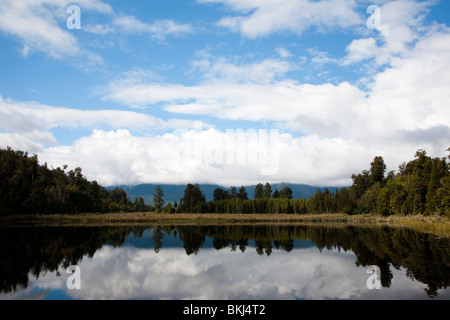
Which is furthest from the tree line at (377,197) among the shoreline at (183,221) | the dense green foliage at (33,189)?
the dense green foliage at (33,189)

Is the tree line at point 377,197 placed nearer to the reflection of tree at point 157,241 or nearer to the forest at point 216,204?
the forest at point 216,204

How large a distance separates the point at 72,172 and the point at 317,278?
96.9 meters

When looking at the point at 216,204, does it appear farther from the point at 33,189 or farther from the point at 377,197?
the point at 33,189

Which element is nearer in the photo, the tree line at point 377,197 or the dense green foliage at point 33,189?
the tree line at point 377,197

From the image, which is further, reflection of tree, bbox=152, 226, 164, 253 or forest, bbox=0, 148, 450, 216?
forest, bbox=0, 148, 450, 216

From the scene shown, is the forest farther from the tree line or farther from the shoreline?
the shoreline

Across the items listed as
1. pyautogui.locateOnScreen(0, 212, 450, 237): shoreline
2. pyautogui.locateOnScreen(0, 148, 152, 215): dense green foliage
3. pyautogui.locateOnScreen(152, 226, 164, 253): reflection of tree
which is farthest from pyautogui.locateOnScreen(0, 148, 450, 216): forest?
pyautogui.locateOnScreen(152, 226, 164, 253): reflection of tree

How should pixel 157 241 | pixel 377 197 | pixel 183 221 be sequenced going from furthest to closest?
pixel 377 197 < pixel 183 221 < pixel 157 241

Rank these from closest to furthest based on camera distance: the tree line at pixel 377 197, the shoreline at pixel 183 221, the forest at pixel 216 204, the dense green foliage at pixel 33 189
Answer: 1. the shoreline at pixel 183 221
2. the tree line at pixel 377 197
3. the forest at pixel 216 204
4. the dense green foliage at pixel 33 189

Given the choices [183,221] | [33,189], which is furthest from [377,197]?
[33,189]

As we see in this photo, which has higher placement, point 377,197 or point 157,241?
point 377,197
